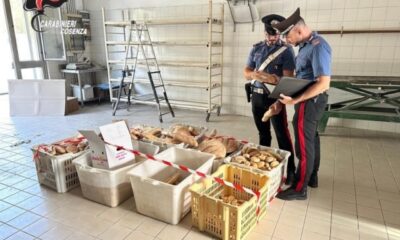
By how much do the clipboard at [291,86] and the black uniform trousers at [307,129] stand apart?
0.36ft

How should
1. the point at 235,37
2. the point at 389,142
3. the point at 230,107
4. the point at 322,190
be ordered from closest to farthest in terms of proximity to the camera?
the point at 322,190 → the point at 389,142 → the point at 235,37 → the point at 230,107

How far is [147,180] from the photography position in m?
2.05

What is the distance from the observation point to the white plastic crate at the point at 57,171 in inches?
97.1

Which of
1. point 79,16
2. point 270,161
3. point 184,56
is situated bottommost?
point 270,161

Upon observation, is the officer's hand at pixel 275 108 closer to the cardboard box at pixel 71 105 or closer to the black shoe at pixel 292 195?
the black shoe at pixel 292 195

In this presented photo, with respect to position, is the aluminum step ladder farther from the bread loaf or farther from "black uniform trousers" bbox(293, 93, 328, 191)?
"black uniform trousers" bbox(293, 93, 328, 191)

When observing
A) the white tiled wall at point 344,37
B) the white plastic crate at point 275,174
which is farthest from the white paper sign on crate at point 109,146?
the white tiled wall at point 344,37

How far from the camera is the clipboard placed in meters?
2.15

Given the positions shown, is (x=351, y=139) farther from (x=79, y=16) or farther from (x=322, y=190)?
(x=79, y=16)

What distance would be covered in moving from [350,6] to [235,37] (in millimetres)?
1820

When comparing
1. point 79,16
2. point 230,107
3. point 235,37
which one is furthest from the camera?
point 79,16

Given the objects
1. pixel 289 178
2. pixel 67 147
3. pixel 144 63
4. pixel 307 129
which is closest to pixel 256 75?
pixel 307 129

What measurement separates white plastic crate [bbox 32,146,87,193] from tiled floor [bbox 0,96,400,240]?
0.25 ft

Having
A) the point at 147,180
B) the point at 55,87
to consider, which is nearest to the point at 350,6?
the point at 147,180
